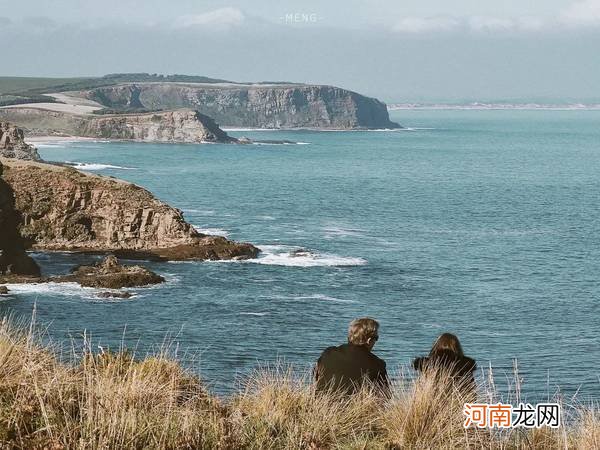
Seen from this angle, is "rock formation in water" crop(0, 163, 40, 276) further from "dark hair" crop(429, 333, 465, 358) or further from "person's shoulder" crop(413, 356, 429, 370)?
"person's shoulder" crop(413, 356, 429, 370)

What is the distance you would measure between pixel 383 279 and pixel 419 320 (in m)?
12.5

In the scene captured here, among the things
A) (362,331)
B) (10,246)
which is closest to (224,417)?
(362,331)

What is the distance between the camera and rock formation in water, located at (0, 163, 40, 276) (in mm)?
61281

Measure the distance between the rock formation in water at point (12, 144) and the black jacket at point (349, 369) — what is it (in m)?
94.3

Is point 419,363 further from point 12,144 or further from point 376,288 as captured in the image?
point 12,144

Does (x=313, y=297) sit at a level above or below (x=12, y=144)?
below

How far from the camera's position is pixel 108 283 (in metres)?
59.1

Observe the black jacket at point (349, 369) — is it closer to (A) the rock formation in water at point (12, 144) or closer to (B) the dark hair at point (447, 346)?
(B) the dark hair at point (447, 346)

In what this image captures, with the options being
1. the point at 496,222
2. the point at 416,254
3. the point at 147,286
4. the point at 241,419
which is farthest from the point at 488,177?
the point at 241,419

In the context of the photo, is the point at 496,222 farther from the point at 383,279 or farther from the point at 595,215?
the point at 383,279

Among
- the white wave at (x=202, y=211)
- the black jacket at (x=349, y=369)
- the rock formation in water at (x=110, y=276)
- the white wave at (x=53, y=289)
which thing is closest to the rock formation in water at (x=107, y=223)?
the rock formation in water at (x=110, y=276)

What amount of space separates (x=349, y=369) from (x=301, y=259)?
59.0m

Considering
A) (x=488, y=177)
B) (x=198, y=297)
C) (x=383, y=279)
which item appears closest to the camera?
(x=198, y=297)

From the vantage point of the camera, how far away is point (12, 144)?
346ft
